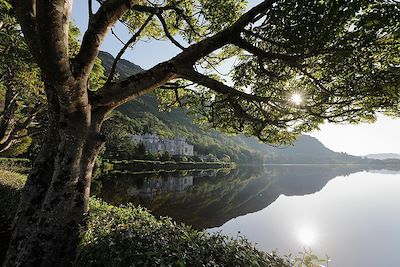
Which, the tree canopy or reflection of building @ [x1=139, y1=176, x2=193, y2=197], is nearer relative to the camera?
the tree canopy

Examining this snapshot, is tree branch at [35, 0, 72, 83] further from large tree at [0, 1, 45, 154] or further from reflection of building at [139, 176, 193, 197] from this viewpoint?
reflection of building at [139, 176, 193, 197]

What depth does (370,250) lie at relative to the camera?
2073cm

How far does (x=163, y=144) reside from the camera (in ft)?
489

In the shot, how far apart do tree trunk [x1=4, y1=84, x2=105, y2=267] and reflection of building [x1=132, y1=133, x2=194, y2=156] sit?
12937 cm

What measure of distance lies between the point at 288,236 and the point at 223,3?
802 inches

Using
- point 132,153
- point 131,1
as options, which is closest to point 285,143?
point 131,1

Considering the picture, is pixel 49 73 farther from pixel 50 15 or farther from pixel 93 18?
pixel 93 18

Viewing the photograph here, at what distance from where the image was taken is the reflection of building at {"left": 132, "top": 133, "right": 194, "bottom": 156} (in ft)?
463

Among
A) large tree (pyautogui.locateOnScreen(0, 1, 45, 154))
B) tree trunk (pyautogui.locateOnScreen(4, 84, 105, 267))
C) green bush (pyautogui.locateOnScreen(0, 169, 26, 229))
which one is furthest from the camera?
green bush (pyautogui.locateOnScreen(0, 169, 26, 229))

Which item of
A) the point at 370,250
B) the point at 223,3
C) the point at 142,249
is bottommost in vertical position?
the point at 370,250

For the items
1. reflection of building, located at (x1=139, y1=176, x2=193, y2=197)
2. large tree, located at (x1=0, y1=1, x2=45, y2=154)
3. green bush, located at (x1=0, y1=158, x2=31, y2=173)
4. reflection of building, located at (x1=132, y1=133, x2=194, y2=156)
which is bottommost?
reflection of building, located at (x1=139, y1=176, x2=193, y2=197)

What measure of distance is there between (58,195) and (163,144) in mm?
143836

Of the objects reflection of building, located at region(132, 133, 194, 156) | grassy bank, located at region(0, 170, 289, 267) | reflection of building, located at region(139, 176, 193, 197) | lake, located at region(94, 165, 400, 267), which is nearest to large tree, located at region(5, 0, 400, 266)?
grassy bank, located at region(0, 170, 289, 267)

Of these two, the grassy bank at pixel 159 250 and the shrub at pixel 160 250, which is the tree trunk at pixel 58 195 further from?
the shrub at pixel 160 250
